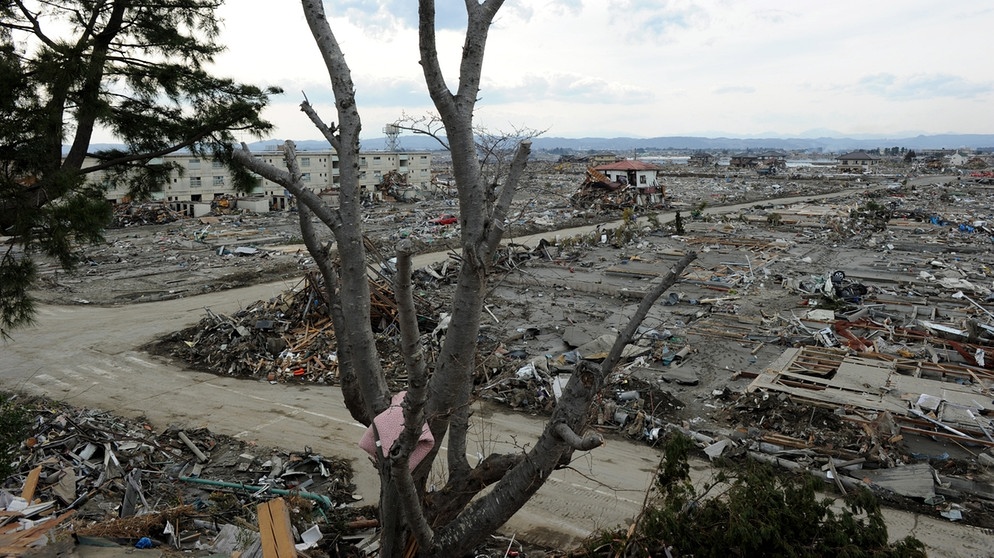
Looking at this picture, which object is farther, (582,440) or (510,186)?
(510,186)

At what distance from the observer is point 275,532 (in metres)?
4.93

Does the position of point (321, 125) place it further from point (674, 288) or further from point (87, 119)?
point (674, 288)

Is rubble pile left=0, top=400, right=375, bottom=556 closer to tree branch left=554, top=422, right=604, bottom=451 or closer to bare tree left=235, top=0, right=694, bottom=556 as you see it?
bare tree left=235, top=0, right=694, bottom=556

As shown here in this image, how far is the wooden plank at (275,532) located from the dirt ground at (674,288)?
2.13m

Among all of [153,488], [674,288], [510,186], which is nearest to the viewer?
[510,186]

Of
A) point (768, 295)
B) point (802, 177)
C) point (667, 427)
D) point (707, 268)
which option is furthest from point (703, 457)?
point (802, 177)

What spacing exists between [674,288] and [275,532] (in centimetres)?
1605

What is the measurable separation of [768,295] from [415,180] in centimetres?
4261

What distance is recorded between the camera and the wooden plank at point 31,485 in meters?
6.05

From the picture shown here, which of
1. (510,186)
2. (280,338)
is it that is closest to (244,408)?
(280,338)

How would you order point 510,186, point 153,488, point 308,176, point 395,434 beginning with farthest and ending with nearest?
1. point 308,176
2. point 153,488
3. point 395,434
4. point 510,186

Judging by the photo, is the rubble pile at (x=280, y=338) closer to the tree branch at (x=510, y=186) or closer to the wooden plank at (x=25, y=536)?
the wooden plank at (x=25, y=536)

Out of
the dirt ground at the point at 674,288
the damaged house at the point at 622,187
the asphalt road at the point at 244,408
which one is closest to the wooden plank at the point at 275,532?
the asphalt road at the point at 244,408

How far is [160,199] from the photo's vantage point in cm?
4156
